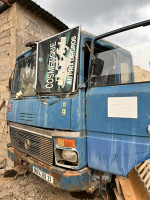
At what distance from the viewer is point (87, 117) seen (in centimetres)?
196

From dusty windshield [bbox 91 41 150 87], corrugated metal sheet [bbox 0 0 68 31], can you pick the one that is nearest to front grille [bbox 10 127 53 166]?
dusty windshield [bbox 91 41 150 87]

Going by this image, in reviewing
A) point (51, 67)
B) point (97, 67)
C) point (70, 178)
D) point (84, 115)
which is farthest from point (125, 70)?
point (70, 178)

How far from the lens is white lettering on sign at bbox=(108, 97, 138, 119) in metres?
1.65

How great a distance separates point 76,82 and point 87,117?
0.50 metres

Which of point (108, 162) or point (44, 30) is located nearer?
point (108, 162)

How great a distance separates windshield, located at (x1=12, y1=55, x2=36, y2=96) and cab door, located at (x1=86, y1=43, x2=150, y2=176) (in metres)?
1.32

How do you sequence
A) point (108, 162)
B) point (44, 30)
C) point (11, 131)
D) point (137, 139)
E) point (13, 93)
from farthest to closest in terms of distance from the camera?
point (44, 30), point (13, 93), point (11, 131), point (108, 162), point (137, 139)

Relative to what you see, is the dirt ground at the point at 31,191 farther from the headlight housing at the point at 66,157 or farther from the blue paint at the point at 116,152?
the blue paint at the point at 116,152

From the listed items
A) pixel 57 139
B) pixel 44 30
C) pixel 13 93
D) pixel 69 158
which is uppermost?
pixel 44 30

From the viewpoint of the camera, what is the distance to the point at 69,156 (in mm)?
1966

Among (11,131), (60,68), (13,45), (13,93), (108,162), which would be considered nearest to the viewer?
(108,162)

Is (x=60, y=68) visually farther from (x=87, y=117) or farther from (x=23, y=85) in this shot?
(x=23, y=85)

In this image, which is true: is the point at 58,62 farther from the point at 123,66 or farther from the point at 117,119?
the point at 117,119

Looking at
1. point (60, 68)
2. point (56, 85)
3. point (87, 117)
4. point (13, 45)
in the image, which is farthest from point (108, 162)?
point (13, 45)
